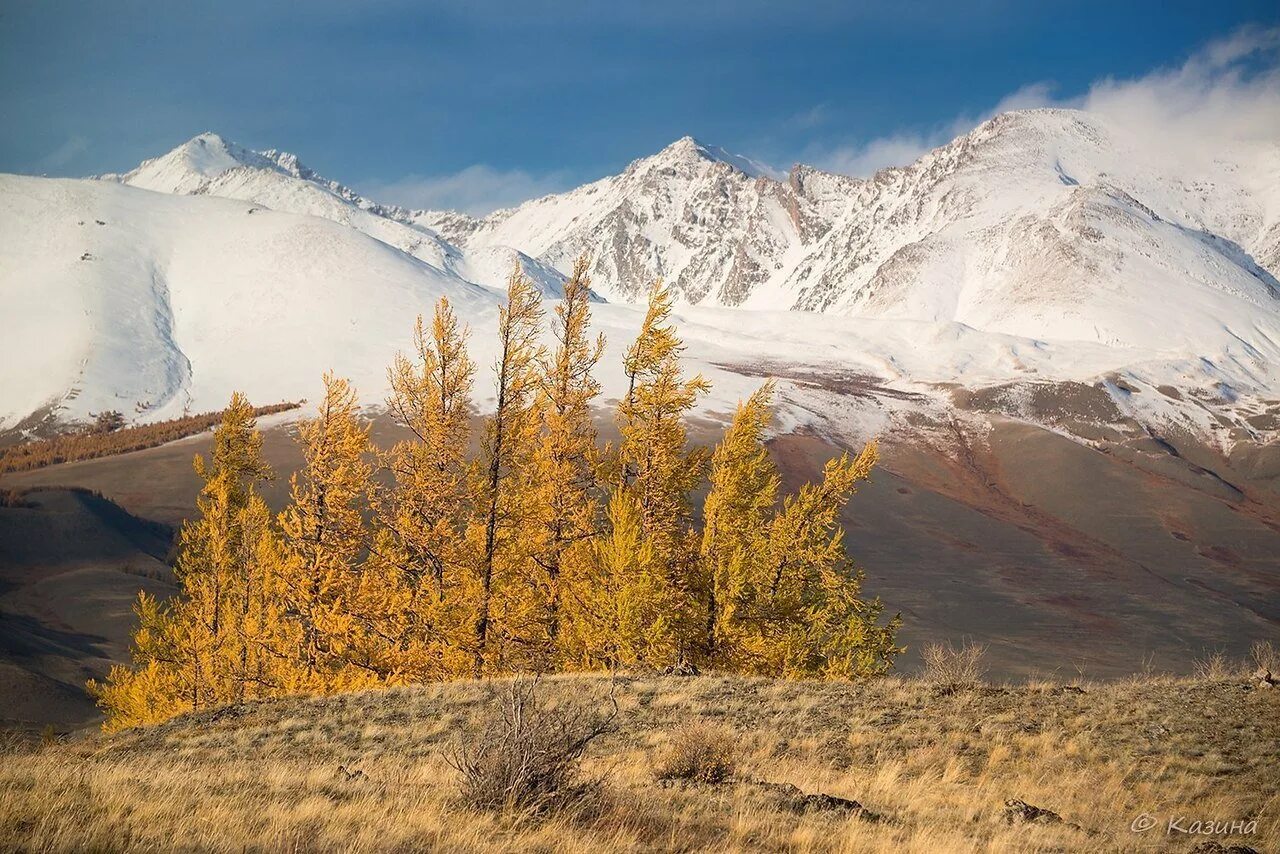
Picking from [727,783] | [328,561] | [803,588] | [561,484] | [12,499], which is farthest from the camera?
[12,499]

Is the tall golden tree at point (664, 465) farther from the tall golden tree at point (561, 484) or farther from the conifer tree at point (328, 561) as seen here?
the conifer tree at point (328, 561)

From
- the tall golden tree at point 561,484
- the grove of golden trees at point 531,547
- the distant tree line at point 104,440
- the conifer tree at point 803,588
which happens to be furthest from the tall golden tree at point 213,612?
the distant tree line at point 104,440

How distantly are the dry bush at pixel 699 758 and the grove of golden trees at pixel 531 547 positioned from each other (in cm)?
986

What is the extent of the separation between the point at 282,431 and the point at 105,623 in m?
50.4

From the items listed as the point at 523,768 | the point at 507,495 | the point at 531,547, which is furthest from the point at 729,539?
the point at 523,768

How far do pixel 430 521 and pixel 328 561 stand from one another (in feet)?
9.68

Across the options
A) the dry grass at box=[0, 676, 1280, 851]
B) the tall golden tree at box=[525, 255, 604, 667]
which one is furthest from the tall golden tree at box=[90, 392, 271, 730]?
the dry grass at box=[0, 676, 1280, 851]

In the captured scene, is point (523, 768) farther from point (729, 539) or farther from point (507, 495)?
point (729, 539)

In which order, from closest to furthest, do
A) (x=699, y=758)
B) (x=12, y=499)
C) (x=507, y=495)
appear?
(x=699, y=758) < (x=507, y=495) < (x=12, y=499)

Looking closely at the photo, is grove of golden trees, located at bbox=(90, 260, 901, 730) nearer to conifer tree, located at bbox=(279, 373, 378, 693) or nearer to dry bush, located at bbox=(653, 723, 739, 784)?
conifer tree, located at bbox=(279, 373, 378, 693)

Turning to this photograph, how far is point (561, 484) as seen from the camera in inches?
953

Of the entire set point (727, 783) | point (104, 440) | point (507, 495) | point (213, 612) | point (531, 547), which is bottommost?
point (213, 612)

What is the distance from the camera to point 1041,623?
73938 millimetres

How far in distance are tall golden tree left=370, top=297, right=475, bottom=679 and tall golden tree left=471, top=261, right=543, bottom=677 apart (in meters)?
0.53
